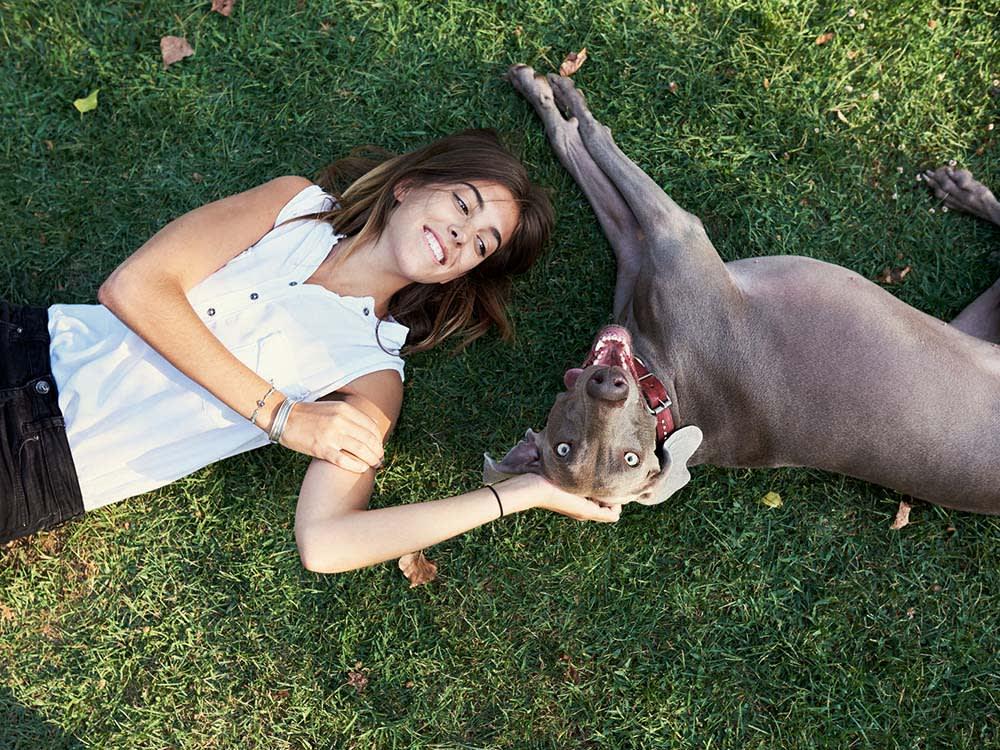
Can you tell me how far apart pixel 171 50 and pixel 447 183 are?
195cm

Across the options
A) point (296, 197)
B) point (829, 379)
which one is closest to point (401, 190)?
point (296, 197)

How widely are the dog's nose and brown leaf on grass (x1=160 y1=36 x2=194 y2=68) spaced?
3.10m

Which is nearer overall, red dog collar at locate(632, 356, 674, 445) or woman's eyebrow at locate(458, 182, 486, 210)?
red dog collar at locate(632, 356, 674, 445)

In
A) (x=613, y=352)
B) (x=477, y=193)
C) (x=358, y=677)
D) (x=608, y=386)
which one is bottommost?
(x=358, y=677)

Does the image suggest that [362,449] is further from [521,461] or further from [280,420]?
[521,461]

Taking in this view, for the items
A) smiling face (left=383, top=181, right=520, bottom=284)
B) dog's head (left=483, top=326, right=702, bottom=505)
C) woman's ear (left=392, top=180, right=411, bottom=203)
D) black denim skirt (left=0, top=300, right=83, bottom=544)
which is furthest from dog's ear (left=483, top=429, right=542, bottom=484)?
black denim skirt (left=0, top=300, right=83, bottom=544)

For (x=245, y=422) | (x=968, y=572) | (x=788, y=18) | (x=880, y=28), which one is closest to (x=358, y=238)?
(x=245, y=422)

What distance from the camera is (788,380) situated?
3.78m

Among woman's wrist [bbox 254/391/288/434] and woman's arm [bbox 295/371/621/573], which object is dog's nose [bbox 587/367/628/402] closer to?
woman's arm [bbox 295/371/621/573]

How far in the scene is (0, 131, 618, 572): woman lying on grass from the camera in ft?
12.0

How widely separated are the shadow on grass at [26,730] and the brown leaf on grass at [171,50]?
3497 mm

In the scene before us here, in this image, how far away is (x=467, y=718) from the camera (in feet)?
14.9

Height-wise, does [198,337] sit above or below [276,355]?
above

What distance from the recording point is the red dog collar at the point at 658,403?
3.63 meters
